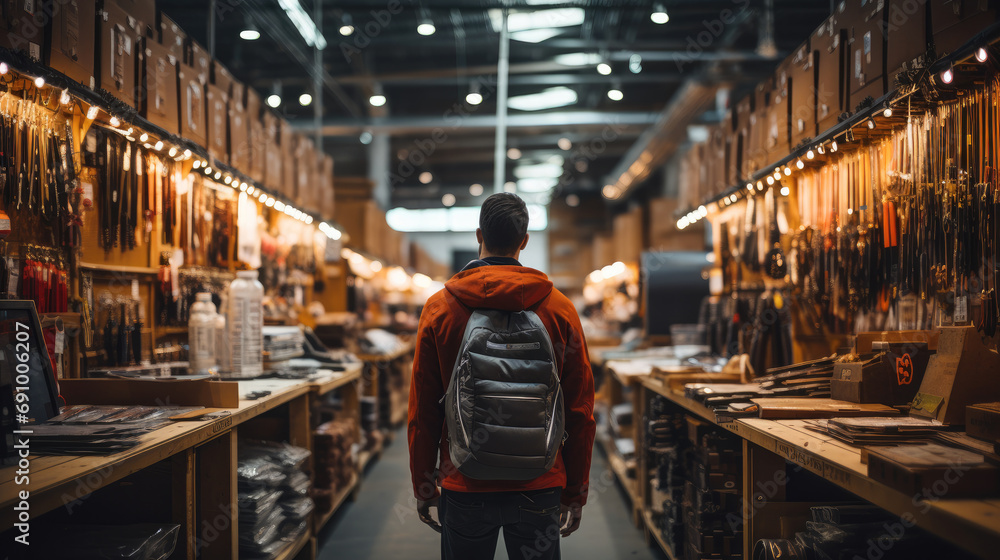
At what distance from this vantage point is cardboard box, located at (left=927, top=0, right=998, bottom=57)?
6.53 feet

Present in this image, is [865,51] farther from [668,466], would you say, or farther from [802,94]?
[668,466]

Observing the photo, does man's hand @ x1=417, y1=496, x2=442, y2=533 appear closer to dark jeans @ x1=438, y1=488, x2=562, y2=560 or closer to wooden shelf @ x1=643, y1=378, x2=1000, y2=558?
dark jeans @ x1=438, y1=488, x2=562, y2=560

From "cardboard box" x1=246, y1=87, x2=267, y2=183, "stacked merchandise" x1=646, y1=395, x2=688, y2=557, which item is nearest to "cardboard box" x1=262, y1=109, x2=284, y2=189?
"cardboard box" x1=246, y1=87, x2=267, y2=183

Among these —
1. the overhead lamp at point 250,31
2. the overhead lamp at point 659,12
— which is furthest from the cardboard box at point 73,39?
the overhead lamp at point 659,12

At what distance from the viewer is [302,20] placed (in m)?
6.70

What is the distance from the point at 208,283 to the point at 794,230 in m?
3.49

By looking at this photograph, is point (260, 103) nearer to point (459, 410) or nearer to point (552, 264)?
point (459, 410)

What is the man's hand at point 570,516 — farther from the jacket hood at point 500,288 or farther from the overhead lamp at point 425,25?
the overhead lamp at point 425,25

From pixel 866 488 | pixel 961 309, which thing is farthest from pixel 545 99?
pixel 866 488

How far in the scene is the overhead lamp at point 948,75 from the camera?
2061 millimetres

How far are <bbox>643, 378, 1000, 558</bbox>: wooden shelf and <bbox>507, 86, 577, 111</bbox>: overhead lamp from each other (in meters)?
9.18

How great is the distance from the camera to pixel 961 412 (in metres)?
2.02

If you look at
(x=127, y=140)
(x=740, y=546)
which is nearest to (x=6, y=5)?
(x=127, y=140)

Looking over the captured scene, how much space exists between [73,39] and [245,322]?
1523 millimetres
